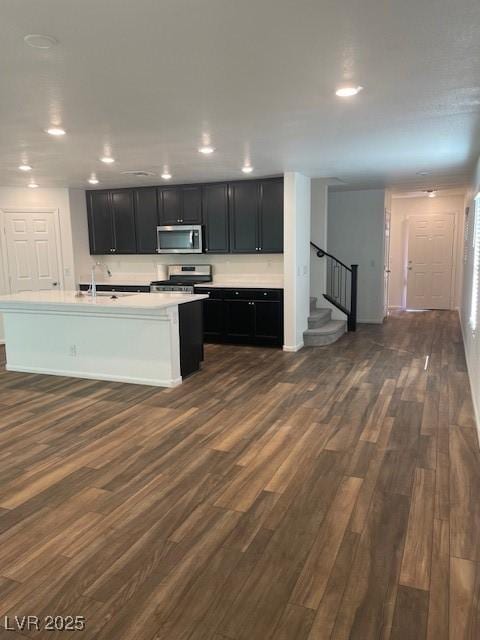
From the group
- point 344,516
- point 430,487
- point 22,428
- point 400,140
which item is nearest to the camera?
point 344,516

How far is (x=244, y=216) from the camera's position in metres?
7.20

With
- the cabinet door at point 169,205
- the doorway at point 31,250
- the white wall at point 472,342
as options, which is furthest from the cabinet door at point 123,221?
the white wall at point 472,342

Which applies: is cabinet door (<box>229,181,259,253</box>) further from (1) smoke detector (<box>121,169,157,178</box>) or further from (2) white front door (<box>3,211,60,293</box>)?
(2) white front door (<box>3,211,60,293</box>)

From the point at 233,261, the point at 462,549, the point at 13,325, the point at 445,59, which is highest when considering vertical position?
the point at 445,59

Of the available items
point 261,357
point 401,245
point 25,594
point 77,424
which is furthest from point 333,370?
point 401,245

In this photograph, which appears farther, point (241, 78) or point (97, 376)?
point (97, 376)

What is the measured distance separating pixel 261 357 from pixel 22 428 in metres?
3.28

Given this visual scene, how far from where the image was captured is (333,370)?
5.80m

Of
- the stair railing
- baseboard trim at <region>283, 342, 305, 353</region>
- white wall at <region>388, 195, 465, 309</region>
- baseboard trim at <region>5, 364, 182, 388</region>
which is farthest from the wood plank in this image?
white wall at <region>388, 195, 465, 309</region>

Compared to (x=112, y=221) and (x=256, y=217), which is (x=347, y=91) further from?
(x=112, y=221)

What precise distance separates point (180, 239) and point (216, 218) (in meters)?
0.69

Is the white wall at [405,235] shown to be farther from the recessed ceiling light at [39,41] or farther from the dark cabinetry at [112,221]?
the recessed ceiling light at [39,41]

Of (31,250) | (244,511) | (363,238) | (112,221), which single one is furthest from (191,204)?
(244,511)

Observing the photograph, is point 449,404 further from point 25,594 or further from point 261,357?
point 25,594
